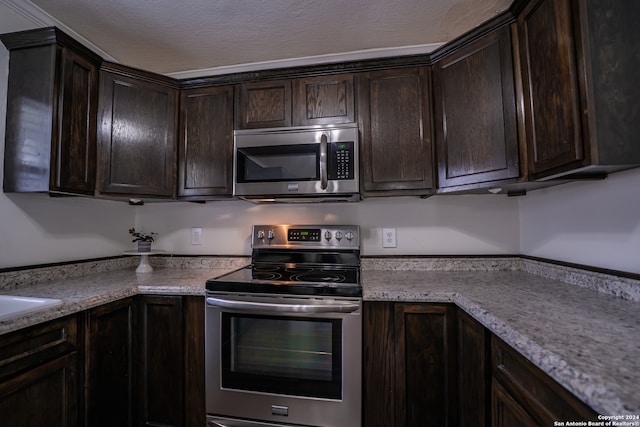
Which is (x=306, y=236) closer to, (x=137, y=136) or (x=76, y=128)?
(x=137, y=136)

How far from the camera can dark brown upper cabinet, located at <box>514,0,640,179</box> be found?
89 cm

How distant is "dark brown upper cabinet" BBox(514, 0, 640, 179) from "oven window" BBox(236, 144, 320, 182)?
109 cm

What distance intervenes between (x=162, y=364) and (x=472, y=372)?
1543 mm

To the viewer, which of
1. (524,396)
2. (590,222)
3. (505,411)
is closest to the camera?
(524,396)

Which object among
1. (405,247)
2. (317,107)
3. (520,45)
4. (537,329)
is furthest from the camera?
(405,247)

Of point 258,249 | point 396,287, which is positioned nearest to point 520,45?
point 396,287

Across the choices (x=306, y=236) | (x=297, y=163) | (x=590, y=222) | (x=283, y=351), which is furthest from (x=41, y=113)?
(x=590, y=222)

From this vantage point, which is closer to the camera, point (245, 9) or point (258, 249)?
point (245, 9)

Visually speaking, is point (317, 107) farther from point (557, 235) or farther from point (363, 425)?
point (363, 425)

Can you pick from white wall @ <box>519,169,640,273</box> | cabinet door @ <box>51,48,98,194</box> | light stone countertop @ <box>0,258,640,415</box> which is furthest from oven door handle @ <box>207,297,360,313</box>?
white wall @ <box>519,169,640,273</box>

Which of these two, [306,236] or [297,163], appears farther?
[306,236]

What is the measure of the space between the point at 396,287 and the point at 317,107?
3.81 ft

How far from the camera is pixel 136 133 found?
1.73m

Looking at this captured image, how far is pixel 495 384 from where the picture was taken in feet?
3.29
